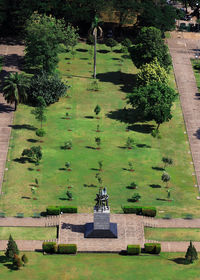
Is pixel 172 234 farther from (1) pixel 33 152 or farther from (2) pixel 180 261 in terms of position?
(1) pixel 33 152

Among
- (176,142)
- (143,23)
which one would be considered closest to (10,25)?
(143,23)

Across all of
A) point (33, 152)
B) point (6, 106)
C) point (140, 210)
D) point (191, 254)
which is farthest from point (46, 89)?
point (191, 254)

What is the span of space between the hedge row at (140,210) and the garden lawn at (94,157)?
2.35 meters

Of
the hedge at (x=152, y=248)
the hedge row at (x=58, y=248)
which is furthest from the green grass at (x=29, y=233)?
the hedge at (x=152, y=248)

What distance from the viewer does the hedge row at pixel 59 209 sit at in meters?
124

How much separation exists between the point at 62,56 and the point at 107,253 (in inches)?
3252

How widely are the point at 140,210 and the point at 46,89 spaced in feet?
154

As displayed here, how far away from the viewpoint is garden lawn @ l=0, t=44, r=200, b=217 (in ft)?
426

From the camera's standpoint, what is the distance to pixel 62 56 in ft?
619

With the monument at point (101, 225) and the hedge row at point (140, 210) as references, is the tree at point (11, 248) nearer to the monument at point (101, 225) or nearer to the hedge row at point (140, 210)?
the monument at point (101, 225)

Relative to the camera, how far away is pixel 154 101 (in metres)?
154

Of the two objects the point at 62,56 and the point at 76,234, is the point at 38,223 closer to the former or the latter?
the point at 76,234

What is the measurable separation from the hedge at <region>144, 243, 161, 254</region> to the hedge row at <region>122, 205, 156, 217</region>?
10138 millimetres

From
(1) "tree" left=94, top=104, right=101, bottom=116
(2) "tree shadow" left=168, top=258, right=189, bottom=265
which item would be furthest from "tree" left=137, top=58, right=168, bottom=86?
(2) "tree shadow" left=168, top=258, right=189, bottom=265
